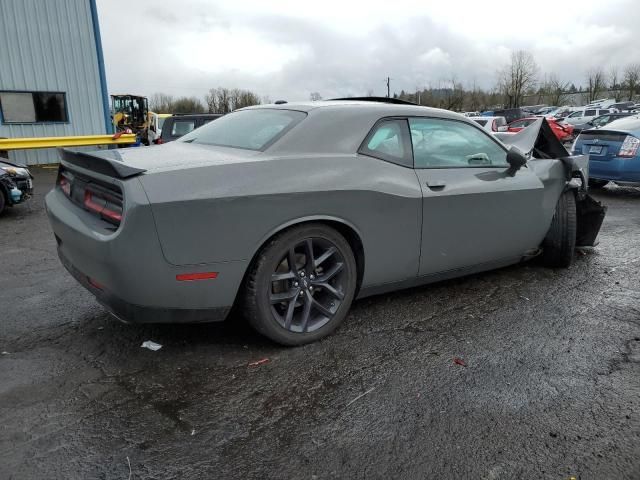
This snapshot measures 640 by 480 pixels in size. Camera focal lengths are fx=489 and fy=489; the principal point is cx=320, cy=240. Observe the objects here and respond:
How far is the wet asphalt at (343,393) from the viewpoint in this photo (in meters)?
2.08

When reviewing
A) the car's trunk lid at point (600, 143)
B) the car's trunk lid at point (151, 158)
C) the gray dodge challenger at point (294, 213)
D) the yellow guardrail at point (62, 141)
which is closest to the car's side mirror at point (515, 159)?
the gray dodge challenger at point (294, 213)

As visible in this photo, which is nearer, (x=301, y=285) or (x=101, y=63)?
(x=301, y=285)

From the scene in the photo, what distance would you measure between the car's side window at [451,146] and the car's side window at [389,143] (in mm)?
76

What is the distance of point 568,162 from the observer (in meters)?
4.36

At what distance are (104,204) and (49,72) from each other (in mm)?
15368

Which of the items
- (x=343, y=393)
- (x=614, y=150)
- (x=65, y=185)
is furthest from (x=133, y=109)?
(x=343, y=393)

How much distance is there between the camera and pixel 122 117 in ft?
70.5

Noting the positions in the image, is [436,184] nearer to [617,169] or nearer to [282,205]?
[282,205]

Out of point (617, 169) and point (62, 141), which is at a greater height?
point (62, 141)

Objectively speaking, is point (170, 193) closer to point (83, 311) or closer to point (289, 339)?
point (289, 339)

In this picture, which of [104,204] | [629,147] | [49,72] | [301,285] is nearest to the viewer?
[104,204]

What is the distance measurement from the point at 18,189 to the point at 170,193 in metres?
6.29

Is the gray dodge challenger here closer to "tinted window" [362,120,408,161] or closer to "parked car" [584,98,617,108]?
"tinted window" [362,120,408,161]

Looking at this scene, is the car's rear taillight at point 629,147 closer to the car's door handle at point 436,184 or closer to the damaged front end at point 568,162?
the damaged front end at point 568,162
